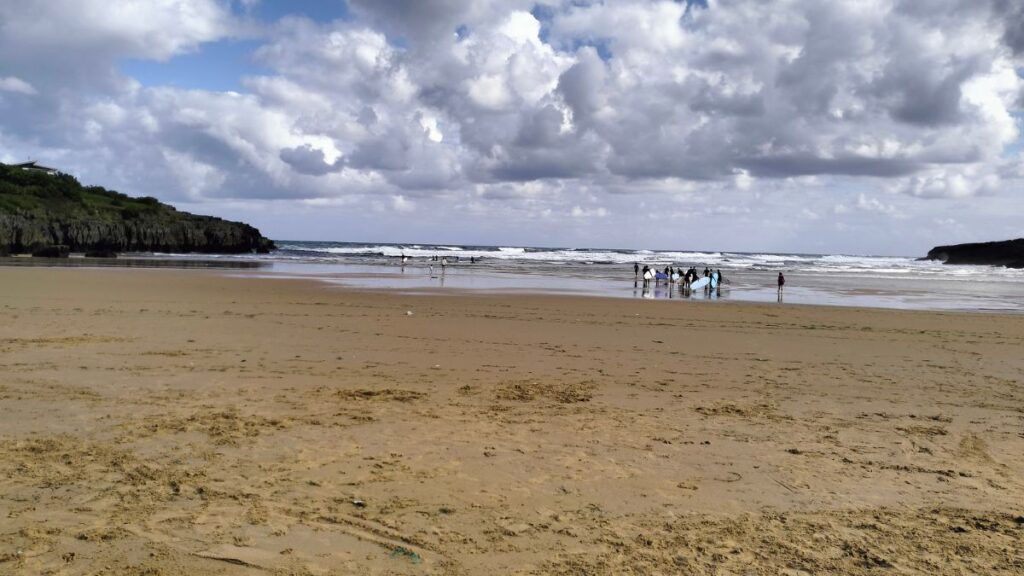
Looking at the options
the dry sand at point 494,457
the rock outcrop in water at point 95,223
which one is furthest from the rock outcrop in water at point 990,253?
the rock outcrop in water at point 95,223

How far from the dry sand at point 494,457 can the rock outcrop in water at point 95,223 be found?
45384mm

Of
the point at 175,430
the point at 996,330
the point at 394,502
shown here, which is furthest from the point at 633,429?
the point at 996,330

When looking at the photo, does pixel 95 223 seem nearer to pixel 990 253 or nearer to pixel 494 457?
pixel 494 457

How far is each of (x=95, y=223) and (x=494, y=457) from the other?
198 feet

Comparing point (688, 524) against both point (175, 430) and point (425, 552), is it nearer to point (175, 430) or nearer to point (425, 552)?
point (425, 552)

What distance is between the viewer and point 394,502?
477 cm

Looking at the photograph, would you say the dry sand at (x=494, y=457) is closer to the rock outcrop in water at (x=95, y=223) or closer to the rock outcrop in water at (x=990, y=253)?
the rock outcrop in water at (x=95, y=223)

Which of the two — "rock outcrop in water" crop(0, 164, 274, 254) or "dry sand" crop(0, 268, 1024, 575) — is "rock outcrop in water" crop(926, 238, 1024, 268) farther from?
"rock outcrop in water" crop(0, 164, 274, 254)

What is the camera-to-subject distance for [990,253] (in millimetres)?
86625

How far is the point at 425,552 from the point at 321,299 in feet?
59.8

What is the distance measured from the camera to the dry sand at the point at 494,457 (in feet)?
13.3

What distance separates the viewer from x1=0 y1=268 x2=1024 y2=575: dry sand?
4.05 m

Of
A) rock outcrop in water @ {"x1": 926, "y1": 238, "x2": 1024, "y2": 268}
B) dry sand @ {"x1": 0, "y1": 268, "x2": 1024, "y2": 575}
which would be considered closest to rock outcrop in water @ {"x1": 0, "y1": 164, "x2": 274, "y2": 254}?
dry sand @ {"x1": 0, "y1": 268, "x2": 1024, "y2": 575}

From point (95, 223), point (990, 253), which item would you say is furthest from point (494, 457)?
point (990, 253)
